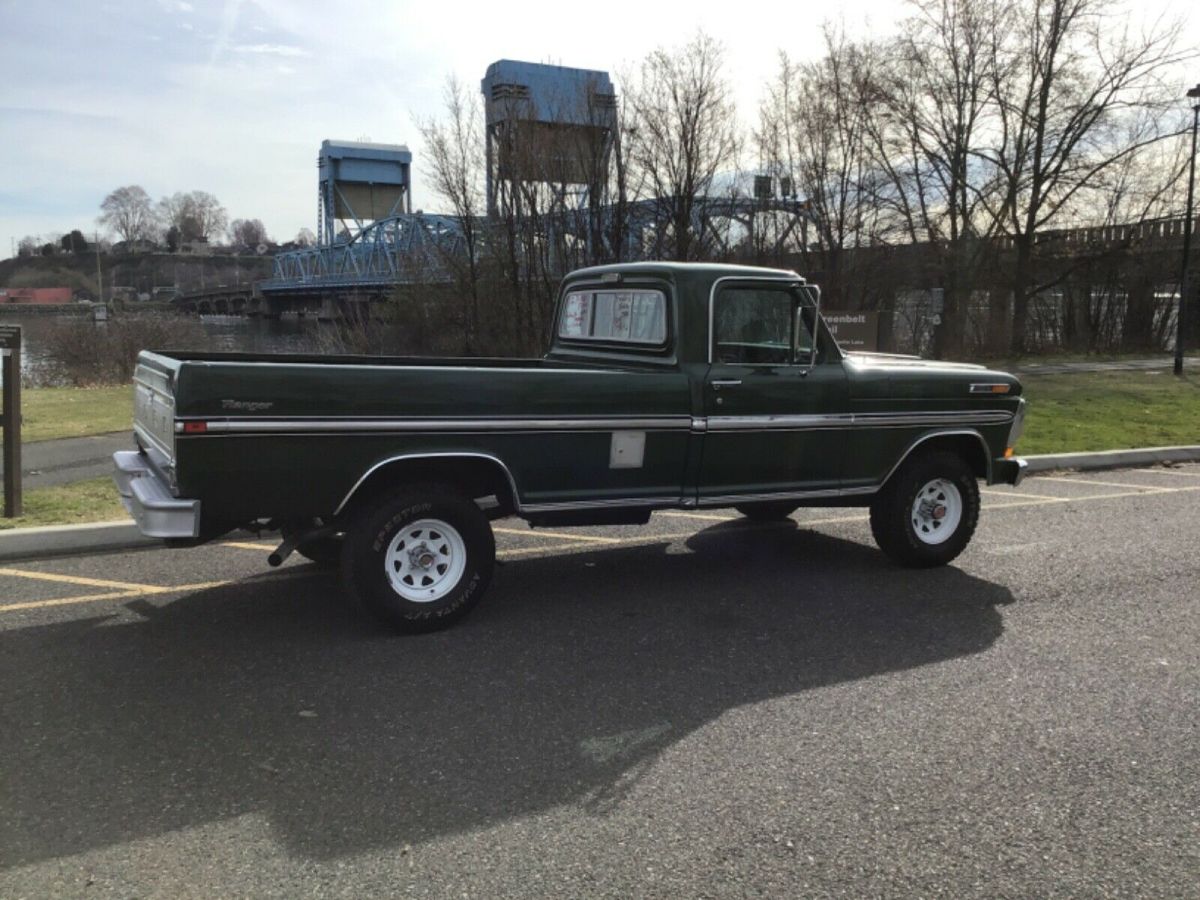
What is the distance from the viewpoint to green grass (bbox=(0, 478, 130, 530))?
6.93 metres

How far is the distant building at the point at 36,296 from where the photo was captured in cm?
7059

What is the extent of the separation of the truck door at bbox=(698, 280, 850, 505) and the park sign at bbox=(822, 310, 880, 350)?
11.2m

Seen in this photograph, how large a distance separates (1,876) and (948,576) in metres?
5.57

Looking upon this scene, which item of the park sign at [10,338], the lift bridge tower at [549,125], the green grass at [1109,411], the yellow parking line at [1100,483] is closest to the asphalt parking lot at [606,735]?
the park sign at [10,338]

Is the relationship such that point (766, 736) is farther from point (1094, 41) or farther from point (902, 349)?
point (1094, 41)

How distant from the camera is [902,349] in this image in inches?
1241

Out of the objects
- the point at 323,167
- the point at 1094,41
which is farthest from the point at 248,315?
the point at 1094,41

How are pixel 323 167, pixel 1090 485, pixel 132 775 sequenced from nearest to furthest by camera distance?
1. pixel 132 775
2. pixel 1090 485
3. pixel 323 167

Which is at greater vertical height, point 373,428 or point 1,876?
point 373,428

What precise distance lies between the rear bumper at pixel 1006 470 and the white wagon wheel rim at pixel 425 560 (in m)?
4.00

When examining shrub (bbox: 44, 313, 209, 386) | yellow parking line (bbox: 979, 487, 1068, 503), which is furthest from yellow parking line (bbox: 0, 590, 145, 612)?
shrub (bbox: 44, 313, 209, 386)

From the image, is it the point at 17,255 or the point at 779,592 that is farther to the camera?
the point at 17,255

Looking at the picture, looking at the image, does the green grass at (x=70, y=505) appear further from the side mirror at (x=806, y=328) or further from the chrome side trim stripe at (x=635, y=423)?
the side mirror at (x=806, y=328)

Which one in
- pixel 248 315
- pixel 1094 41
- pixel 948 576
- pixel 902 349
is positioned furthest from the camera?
pixel 248 315
